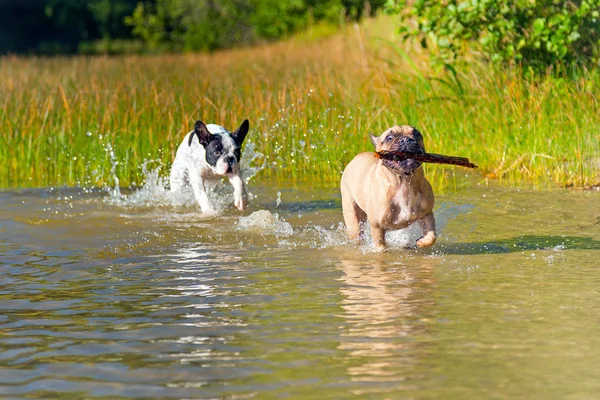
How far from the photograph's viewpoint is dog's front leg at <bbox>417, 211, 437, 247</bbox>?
802cm

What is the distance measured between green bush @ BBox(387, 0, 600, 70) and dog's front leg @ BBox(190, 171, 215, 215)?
164 inches

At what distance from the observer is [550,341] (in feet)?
17.7

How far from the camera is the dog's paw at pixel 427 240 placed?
8008mm

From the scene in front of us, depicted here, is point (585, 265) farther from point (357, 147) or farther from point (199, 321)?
point (357, 147)

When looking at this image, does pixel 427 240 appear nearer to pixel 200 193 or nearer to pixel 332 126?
pixel 200 193

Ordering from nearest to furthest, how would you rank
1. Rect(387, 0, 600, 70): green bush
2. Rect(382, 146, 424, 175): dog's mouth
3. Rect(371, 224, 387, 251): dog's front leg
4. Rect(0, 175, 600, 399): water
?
Rect(0, 175, 600, 399): water
Rect(382, 146, 424, 175): dog's mouth
Rect(371, 224, 387, 251): dog's front leg
Rect(387, 0, 600, 70): green bush

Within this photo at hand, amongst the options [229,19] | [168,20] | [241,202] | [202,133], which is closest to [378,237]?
[241,202]

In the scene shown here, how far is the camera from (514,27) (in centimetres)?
1417

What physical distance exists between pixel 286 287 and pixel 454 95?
8.05 m

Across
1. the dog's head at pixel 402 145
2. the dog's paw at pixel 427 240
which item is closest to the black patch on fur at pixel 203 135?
the dog's head at pixel 402 145

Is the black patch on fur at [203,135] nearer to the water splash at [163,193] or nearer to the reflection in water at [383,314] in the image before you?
the water splash at [163,193]

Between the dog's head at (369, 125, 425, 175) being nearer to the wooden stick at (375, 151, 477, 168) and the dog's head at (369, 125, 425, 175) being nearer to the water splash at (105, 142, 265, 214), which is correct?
the wooden stick at (375, 151, 477, 168)

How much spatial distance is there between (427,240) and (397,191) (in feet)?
1.55

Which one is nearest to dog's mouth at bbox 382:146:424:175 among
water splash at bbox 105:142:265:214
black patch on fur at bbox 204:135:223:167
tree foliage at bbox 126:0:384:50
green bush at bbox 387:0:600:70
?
black patch on fur at bbox 204:135:223:167
